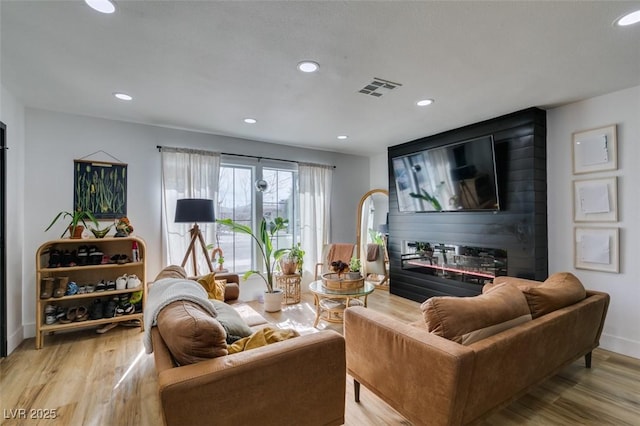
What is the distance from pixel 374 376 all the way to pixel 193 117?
3.28 m

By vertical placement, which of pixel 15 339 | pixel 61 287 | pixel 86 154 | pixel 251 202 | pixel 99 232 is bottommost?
pixel 15 339

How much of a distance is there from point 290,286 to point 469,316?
10.2 feet

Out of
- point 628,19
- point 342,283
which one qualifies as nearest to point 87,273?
point 342,283

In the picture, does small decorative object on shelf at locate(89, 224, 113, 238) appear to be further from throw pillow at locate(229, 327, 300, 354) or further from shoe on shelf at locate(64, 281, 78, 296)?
throw pillow at locate(229, 327, 300, 354)

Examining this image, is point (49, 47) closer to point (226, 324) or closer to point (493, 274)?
point (226, 324)

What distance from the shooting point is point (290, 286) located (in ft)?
14.6

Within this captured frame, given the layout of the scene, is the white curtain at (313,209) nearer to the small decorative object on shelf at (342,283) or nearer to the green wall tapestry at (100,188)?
the small decorative object on shelf at (342,283)

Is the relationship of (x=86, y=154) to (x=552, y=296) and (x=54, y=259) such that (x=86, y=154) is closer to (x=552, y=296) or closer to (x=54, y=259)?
(x=54, y=259)

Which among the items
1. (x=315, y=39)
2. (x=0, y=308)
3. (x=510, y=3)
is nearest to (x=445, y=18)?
(x=510, y=3)

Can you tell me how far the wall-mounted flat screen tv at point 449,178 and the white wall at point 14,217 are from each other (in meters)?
4.56

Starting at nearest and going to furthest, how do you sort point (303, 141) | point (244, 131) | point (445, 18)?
1. point (445, 18)
2. point (244, 131)
3. point (303, 141)

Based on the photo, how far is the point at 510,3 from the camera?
1.64 meters

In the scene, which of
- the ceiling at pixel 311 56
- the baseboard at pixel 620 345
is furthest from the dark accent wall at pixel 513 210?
the baseboard at pixel 620 345

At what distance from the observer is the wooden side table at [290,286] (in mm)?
4434
